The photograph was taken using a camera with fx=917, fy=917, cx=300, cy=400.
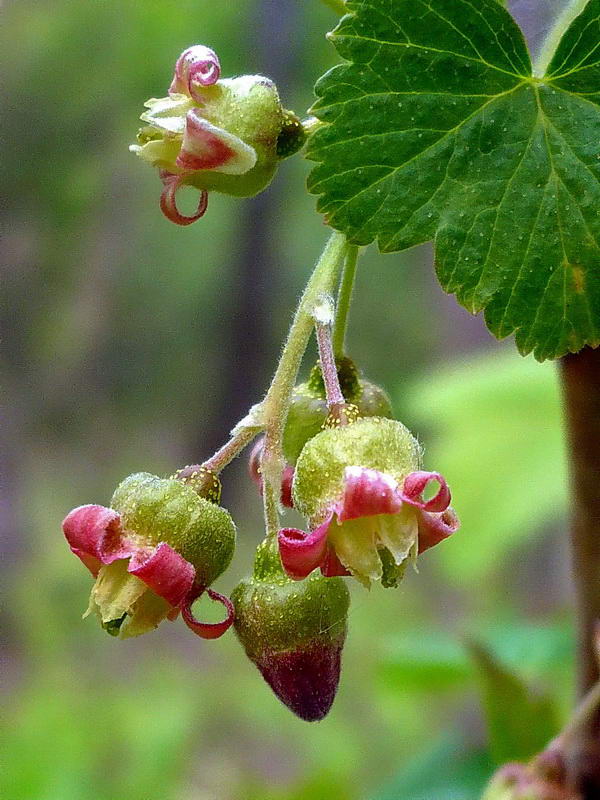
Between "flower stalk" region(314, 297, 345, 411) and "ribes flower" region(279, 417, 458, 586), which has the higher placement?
"flower stalk" region(314, 297, 345, 411)

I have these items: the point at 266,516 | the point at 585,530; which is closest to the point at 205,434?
the point at 585,530

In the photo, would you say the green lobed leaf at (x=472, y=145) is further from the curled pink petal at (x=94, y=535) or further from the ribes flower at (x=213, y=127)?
the curled pink petal at (x=94, y=535)

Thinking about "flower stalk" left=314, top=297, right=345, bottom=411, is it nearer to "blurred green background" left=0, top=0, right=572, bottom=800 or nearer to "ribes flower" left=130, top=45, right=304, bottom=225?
"ribes flower" left=130, top=45, right=304, bottom=225

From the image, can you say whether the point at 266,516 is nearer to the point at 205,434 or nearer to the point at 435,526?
the point at 435,526

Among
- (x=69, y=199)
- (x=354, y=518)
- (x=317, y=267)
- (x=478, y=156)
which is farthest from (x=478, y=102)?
(x=69, y=199)

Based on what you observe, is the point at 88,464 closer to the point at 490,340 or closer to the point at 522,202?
the point at 490,340

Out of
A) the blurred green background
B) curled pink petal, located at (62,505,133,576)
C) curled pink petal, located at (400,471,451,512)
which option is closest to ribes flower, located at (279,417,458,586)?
curled pink petal, located at (400,471,451,512)
